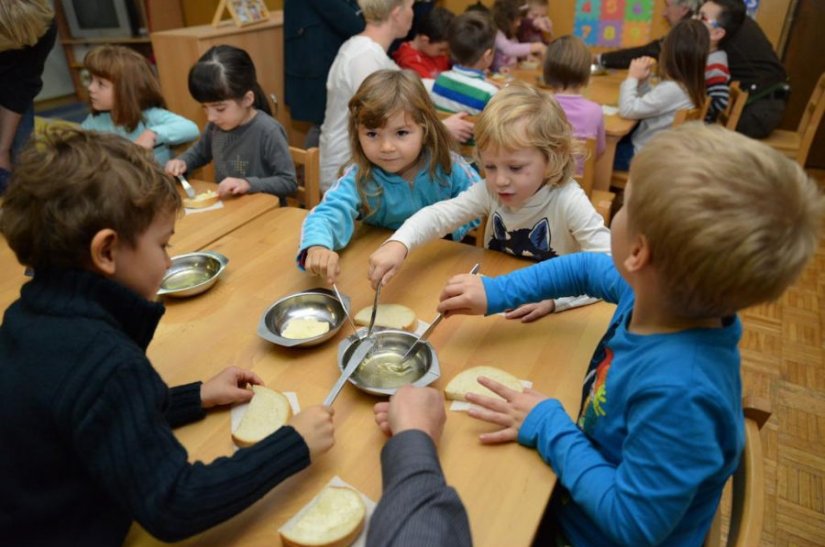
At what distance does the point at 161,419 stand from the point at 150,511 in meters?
0.11

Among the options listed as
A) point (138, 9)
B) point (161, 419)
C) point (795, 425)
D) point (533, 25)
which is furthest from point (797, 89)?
point (138, 9)

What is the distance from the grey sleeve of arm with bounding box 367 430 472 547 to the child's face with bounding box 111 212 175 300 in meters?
0.44

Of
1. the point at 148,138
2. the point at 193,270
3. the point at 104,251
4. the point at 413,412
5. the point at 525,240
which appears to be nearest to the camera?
the point at 104,251

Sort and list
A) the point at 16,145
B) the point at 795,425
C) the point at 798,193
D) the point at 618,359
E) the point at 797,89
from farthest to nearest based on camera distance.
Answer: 1. the point at 797,89
2. the point at 16,145
3. the point at 795,425
4. the point at 618,359
5. the point at 798,193

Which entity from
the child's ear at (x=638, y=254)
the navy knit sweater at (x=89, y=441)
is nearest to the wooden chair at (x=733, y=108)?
the child's ear at (x=638, y=254)

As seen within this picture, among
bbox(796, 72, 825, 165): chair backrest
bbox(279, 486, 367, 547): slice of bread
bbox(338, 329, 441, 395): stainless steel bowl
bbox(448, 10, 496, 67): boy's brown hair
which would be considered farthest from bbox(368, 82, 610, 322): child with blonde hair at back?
bbox(796, 72, 825, 165): chair backrest

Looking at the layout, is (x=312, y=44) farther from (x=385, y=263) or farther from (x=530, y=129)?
(x=385, y=263)

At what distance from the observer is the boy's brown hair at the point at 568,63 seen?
2730 mm

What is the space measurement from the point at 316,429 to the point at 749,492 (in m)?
0.63

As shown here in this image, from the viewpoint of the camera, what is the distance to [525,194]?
4.86 feet

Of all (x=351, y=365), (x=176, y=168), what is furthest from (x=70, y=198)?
(x=176, y=168)

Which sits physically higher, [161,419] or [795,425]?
[161,419]

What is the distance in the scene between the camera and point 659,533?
2.37ft

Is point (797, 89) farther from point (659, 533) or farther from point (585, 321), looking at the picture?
point (659, 533)
